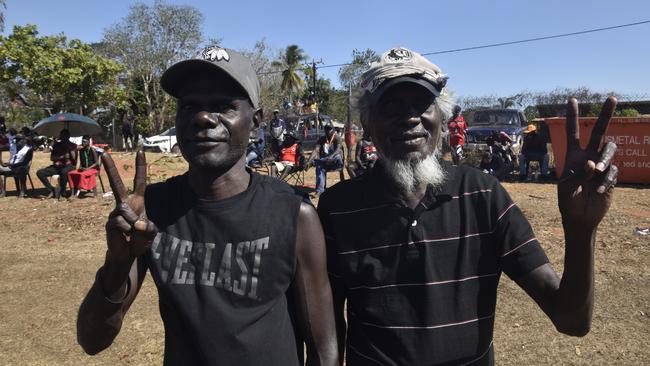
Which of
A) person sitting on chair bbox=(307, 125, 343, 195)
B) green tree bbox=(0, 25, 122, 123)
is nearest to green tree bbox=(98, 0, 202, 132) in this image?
green tree bbox=(0, 25, 122, 123)

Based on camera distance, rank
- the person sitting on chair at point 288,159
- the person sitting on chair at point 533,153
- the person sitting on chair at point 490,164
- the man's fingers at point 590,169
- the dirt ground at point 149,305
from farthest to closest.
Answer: the person sitting on chair at point 533,153, the person sitting on chair at point 490,164, the person sitting on chair at point 288,159, the dirt ground at point 149,305, the man's fingers at point 590,169

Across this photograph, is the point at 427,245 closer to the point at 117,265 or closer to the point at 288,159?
the point at 117,265

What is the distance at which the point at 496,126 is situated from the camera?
15320 mm

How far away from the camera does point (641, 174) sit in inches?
427

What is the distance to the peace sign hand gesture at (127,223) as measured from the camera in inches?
53.8

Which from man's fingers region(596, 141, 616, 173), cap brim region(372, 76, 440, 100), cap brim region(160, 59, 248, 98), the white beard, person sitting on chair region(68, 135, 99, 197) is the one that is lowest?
person sitting on chair region(68, 135, 99, 197)

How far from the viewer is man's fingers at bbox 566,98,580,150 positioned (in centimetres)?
142

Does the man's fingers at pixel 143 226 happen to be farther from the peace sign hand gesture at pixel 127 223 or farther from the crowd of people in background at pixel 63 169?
the crowd of people in background at pixel 63 169

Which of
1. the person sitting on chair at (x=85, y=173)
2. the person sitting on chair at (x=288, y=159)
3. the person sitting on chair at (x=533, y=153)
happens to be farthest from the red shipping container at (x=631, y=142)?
the person sitting on chair at (x=85, y=173)

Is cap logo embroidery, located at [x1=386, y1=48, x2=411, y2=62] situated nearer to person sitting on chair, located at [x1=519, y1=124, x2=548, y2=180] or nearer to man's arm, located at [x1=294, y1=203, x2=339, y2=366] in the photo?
man's arm, located at [x1=294, y1=203, x2=339, y2=366]

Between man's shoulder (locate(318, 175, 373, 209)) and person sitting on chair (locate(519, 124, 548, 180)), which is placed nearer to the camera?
man's shoulder (locate(318, 175, 373, 209))

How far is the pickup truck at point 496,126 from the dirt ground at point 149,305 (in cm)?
658

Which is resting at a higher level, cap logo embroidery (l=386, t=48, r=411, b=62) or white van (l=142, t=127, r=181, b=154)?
cap logo embroidery (l=386, t=48, r=411, b=62)

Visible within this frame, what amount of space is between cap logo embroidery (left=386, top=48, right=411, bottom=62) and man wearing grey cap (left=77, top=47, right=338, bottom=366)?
1.65 feet
